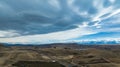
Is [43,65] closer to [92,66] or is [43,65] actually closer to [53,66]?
[53,66]

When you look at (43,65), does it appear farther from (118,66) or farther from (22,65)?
(118,66)

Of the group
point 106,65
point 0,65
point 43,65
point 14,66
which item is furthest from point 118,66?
point 0,65

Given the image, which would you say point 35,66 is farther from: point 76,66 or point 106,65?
point 106,65

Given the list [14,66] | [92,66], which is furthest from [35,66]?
[92,66]

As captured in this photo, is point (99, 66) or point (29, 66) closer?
point (29, 66)

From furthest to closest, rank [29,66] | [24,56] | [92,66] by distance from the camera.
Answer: [24,56], [92,66], [29,66]

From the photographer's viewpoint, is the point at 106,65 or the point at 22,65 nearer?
the point at 22,65

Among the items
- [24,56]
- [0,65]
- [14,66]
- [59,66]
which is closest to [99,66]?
[59,66]

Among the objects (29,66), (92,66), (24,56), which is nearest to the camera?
(29,66)
